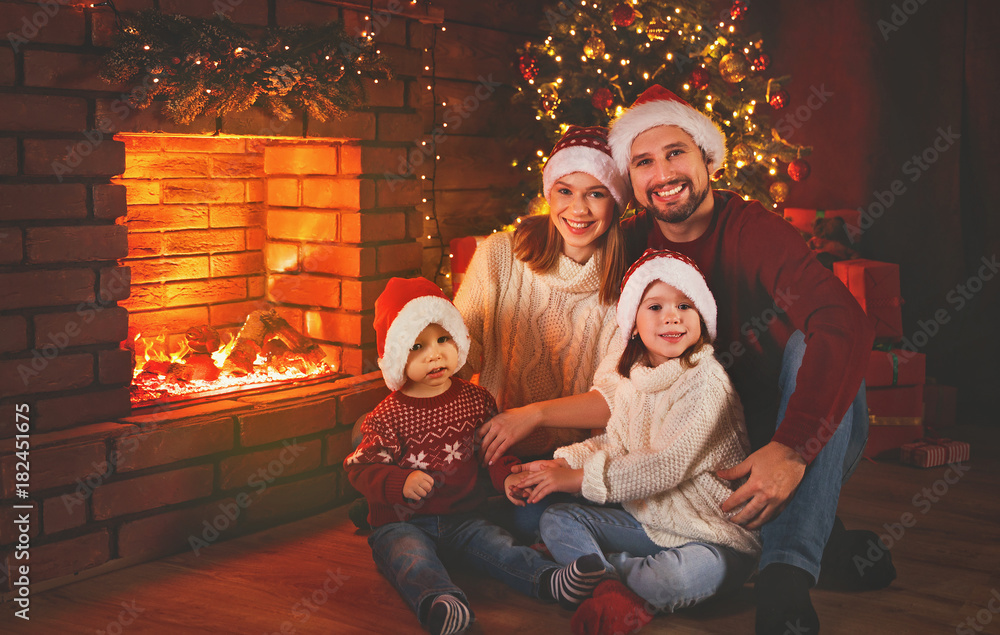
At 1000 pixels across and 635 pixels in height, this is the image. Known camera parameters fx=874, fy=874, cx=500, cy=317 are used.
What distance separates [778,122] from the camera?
163 inches

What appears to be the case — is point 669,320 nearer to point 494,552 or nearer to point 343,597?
point 494,552

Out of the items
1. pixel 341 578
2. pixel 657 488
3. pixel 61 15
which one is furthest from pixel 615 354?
pixel 61 15

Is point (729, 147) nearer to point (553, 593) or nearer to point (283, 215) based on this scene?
point (283, 215)

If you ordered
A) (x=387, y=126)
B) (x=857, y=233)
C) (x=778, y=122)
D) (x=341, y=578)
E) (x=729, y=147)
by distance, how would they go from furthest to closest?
(x=778, y=122) < (x=857, y=233) < (x=729, y=147) < (x=387, y=126) < (x=341, y=578)

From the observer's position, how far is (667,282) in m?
1.95

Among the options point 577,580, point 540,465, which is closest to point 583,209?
point 540,465

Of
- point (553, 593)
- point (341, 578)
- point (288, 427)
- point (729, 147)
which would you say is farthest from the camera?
point (729, 147)

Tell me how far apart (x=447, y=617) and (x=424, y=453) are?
0.44 metres

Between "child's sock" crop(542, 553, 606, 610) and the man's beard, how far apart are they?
815 mm

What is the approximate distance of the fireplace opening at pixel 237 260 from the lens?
2.59 metres

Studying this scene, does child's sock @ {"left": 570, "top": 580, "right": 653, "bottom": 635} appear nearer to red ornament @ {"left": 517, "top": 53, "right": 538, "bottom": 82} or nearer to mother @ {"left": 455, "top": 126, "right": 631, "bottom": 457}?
mother @ {"left": 455, "top": 126, "right": 631, "bottom": 457}

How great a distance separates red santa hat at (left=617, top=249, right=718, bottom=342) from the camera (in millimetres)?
1941

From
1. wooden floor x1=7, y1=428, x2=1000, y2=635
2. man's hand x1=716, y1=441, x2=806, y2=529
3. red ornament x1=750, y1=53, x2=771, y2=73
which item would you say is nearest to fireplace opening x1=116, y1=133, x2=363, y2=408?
wooden floor x1=7, y1=428, x2=1000, y2=635

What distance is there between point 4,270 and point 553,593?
1.44 metres
